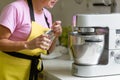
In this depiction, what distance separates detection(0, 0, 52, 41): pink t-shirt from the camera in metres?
1.18

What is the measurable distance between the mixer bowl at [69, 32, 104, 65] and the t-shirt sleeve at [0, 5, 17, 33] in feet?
0.81

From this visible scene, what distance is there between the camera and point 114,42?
122 centimetres

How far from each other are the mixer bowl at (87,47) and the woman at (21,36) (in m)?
0.11

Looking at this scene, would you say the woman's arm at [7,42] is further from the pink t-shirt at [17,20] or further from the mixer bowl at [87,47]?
the mixer bowl at [87,47]

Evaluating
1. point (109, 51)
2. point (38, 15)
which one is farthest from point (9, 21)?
point (109, 51)

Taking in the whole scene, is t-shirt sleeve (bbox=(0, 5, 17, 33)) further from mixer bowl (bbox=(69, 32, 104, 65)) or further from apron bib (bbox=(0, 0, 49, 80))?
mixer bowl (bbox=(69, 32, 104, 65))

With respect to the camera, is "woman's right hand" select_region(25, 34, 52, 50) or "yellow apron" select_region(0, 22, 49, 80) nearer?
"woman's right hand" select_region(25, 34, 52, 50)

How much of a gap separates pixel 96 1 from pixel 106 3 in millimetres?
124

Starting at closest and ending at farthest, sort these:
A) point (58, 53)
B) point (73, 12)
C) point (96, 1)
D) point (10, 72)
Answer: point (10, 72) < point (58, 53) < point (96, 1) < point (73, 12)

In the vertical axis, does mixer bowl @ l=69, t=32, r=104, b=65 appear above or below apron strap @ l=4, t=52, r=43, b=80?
above

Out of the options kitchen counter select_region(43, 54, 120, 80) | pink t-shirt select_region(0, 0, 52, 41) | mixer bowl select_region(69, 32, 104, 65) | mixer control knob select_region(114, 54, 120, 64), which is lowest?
kitchen counter select_region(43, 54, 120, 80)

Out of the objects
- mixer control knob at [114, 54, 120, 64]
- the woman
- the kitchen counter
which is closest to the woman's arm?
the woman

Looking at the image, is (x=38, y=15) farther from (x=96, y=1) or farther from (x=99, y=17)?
(x=96, y=1)

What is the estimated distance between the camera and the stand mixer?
117 cm
